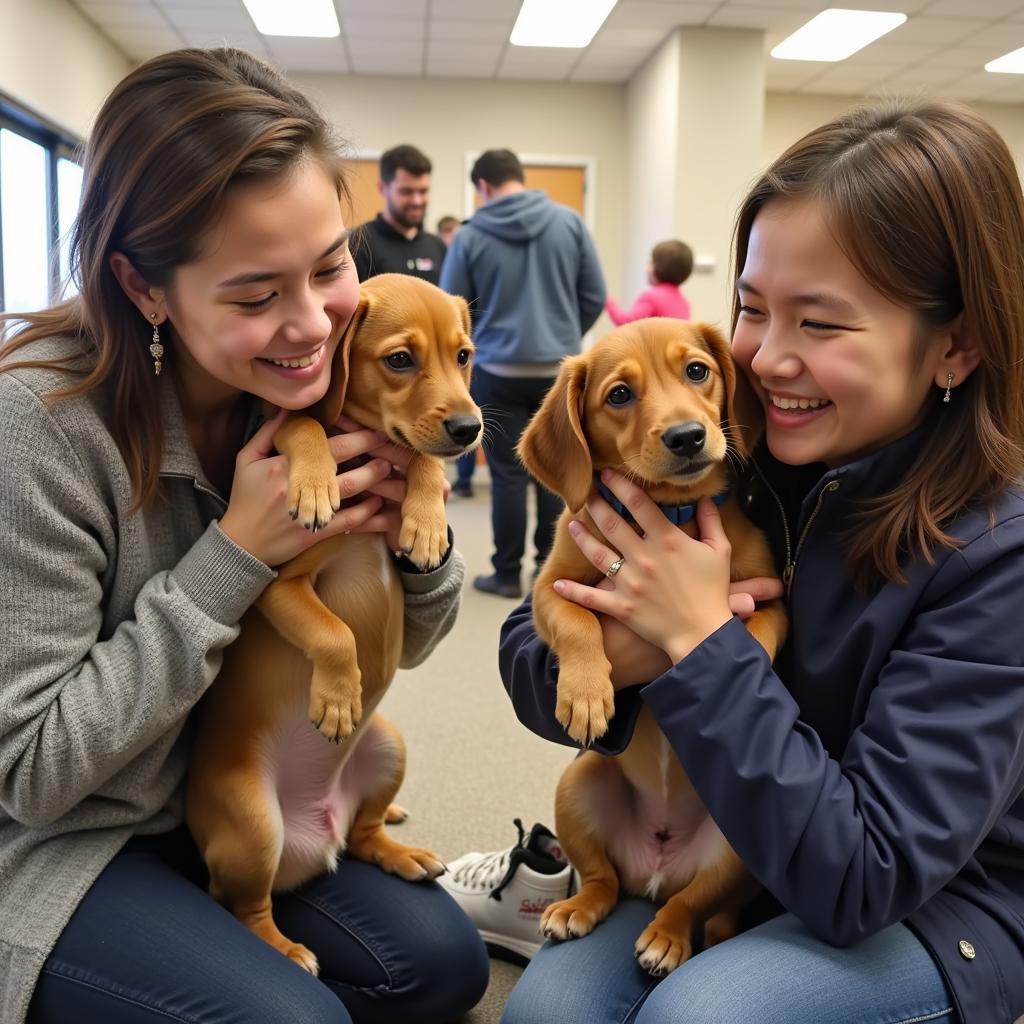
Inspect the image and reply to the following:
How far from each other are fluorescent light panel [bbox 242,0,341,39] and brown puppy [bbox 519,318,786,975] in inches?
247

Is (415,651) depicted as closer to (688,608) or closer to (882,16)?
(688,608)

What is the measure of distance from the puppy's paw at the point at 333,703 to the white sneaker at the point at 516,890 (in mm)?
560

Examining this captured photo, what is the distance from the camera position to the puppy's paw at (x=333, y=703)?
52.1 inches

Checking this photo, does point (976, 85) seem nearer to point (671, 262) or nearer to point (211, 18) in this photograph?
point (671, 262)

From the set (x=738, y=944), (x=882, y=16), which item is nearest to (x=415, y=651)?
(x=738, y=944)

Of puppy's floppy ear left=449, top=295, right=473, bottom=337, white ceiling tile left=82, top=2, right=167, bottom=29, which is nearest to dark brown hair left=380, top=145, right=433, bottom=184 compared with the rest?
white ceiling tile left=82, top=2, right=167, bottom=29

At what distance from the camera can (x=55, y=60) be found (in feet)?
21.0

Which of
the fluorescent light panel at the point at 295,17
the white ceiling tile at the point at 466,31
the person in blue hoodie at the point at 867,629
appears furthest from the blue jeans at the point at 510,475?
the fluorescent light panel at the point at 295,17

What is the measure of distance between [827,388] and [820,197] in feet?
0.76

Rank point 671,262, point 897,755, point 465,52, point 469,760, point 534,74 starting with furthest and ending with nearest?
1. point 534,74
2. point 465,52
3. point 671,262
4. point 469,760
5. point 897,755

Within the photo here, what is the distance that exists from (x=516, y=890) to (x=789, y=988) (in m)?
0.75

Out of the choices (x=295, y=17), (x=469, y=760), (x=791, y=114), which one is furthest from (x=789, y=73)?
(x=469, y=760)

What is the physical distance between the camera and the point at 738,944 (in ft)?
3.74

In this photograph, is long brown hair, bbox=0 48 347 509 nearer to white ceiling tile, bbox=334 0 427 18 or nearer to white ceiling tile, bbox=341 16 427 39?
white ceiling tile, bbox=334 0 427 18
